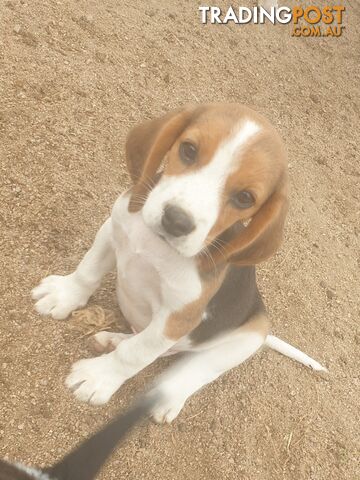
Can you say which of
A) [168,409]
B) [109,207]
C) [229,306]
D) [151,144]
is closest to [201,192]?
[151,144]

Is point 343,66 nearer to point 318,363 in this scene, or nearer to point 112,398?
point 318,363

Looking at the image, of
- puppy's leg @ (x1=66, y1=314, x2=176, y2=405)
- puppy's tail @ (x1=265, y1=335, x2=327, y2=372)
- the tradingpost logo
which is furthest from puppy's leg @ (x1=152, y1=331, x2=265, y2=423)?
the tradingpost logo

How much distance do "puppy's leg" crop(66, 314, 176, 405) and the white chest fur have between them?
212mm

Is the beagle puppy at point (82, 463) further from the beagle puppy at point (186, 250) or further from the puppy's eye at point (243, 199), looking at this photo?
the puppy's eye at point (243, 199)

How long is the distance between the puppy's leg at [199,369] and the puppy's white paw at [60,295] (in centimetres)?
62

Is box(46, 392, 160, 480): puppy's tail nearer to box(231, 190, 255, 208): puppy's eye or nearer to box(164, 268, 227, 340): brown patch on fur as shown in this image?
box(164, 268, 227, 340): brown patch on fur

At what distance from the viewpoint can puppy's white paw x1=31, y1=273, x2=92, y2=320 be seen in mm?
2955

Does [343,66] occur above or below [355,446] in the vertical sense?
above

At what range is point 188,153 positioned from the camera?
6.90ft

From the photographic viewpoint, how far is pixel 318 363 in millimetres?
3674

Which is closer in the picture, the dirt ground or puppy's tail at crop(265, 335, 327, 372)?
the dirt ground

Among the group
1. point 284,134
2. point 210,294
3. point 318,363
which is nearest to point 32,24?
point 284,134

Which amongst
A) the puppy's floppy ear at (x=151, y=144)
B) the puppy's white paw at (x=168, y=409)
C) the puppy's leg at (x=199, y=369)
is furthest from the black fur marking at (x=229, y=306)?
the puppy's floppy ear at (x=151, y=144)

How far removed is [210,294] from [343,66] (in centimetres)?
490
